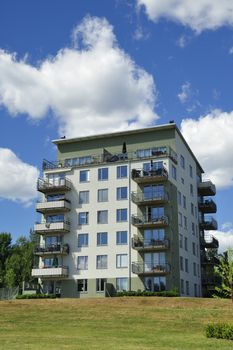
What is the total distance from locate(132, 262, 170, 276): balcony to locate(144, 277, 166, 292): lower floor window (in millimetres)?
824

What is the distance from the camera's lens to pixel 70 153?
66.9 meters

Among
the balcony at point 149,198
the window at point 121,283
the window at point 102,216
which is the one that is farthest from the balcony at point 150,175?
the window at point 121,283

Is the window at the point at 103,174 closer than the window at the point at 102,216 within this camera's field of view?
No

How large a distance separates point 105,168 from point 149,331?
31932mm

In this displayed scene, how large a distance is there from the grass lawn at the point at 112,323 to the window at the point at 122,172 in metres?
17.4

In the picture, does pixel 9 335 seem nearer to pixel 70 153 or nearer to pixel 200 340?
pixel 200 340

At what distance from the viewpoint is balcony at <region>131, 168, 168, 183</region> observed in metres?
57.2

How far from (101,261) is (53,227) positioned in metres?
7.00

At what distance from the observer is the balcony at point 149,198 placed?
57037 millimetres

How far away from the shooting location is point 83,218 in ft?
200

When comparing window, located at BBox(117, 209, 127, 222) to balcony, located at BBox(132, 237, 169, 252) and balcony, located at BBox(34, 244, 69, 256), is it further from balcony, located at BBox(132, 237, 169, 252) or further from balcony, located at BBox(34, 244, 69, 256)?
balcony, located at BBox(34, 244, 69, 256)

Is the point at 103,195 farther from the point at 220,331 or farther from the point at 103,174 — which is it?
the point at 220,331

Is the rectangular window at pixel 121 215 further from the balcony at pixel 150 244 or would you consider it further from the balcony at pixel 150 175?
the balcony at pixel 150 175

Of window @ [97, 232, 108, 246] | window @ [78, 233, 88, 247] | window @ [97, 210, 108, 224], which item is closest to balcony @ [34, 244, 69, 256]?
window @ [78, 233, 88, 247]
